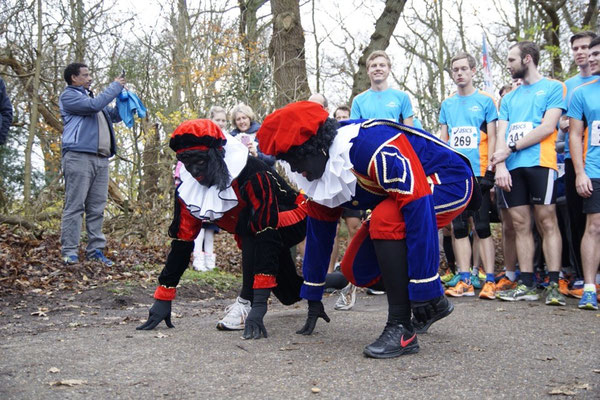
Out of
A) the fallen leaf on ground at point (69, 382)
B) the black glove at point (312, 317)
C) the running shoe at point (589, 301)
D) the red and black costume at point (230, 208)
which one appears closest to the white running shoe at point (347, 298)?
the red and black costume at point (230, 208)

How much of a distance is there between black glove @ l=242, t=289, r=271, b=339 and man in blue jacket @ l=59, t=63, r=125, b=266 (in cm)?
394

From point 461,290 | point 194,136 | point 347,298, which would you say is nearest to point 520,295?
point 461,290

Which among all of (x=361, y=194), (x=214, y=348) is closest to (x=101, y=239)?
(x=214, y=348)

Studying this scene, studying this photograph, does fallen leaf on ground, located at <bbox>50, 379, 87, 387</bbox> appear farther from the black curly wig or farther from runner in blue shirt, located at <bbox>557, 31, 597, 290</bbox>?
runner in blue shirt, located at <bbox>557, 31, 597, 290</bbox>

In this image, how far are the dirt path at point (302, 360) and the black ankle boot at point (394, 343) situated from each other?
0.05m

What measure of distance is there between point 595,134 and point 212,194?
3.57 metres

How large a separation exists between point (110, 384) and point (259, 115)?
988 centimetres

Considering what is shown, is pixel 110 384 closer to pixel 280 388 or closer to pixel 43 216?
pixel 280 388

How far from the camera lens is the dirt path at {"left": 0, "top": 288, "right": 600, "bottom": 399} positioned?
9.53 feet

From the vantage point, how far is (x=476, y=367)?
3.29 m

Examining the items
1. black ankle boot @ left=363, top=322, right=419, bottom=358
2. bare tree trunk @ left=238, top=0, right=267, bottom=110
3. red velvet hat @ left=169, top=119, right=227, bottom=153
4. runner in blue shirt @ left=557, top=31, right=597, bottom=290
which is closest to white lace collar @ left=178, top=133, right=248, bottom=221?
red velvet hat @ left=169, top=119, right=227, bottom=153

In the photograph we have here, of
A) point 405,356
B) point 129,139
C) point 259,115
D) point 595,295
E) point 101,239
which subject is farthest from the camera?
point 129,139

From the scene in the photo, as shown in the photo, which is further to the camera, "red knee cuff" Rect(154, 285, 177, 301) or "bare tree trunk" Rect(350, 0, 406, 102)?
"bare tree trunk" Rect(350, 0, 406, 102)

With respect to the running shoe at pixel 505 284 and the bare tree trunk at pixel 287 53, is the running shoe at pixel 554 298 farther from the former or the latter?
the bare tree trunk at pixel 287 53
